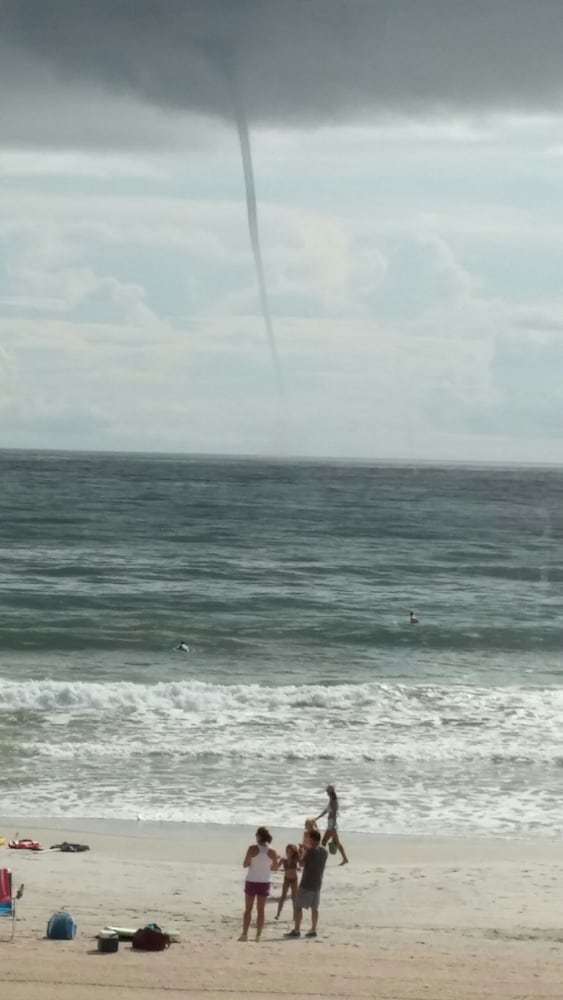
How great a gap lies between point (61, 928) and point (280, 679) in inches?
769

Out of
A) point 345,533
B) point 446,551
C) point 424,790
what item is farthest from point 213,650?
point 345,533

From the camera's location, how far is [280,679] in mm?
33094

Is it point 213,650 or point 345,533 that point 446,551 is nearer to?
point 345,533

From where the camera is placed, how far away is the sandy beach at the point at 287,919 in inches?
485

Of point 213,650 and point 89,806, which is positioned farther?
point 213,650

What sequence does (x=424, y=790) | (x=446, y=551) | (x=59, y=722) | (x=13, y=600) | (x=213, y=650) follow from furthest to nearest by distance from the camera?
(x=446, y=551), (x=13, y=600), (x=213, y=650), (x=59, y=722), (x=424, y=790)

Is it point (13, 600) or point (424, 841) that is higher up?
point (13, 600)

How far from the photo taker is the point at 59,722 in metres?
27.4

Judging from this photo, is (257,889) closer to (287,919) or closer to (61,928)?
(287,919)

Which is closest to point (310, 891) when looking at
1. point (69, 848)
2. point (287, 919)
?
point (287, 919)

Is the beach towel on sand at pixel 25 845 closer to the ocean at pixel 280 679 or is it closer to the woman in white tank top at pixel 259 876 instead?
the ocean at pixel 280 679

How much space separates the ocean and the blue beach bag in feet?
21.9

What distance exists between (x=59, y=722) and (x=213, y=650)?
36.2 ft

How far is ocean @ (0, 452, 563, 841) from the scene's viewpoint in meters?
21.9
